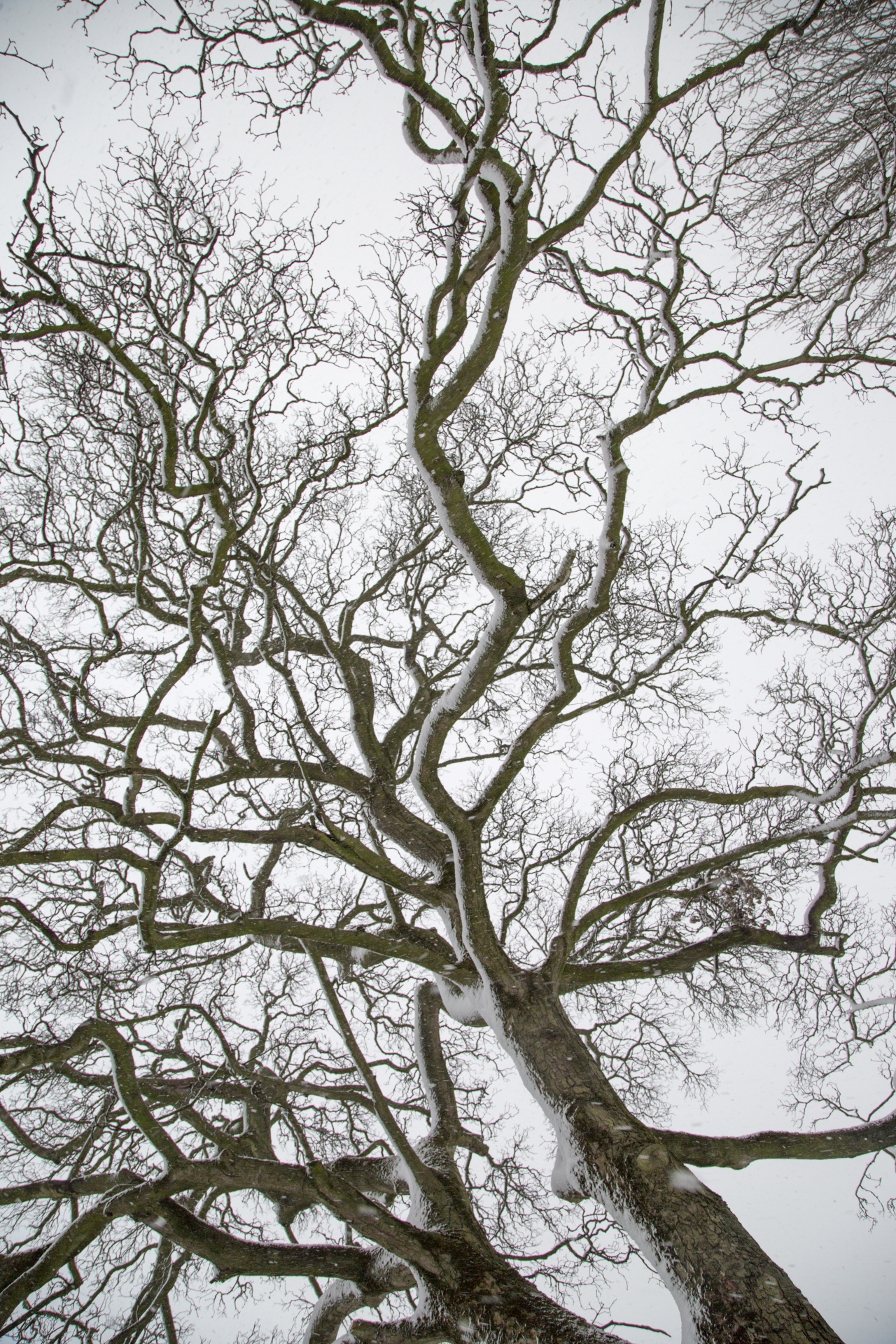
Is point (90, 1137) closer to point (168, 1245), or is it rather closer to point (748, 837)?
point (168, 1245)

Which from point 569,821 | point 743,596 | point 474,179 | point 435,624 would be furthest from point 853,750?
point 474,179

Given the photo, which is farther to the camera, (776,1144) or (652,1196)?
(776,1144)

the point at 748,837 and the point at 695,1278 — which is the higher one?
the point at 748,837

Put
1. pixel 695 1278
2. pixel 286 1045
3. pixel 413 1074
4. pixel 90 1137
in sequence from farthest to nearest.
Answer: pixel 413 1074 < pixel 286 1045 < pixel 90 1137 < pixel 695 1278

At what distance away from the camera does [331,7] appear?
346 centimetres

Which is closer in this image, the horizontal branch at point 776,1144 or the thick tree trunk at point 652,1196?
the thick tree trunk at point 652,1196

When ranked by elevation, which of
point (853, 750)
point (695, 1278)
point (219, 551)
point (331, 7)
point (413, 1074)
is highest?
point (331, 7)

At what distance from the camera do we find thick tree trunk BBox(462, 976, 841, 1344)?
97.2 inches

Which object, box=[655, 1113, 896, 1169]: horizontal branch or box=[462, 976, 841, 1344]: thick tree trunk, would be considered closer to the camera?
box=[462, 976, 841, 1344]: thick tree trunk

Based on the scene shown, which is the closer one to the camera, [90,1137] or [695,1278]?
[695,1278]

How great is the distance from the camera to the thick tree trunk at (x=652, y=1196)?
8.10ft

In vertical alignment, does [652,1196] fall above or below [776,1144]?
above

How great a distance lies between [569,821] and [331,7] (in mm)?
6943

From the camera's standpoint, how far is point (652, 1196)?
2.98 m
